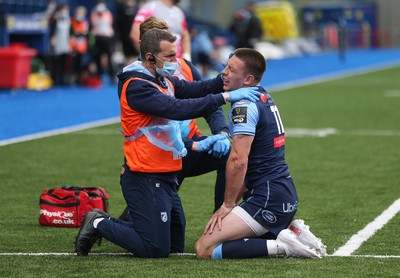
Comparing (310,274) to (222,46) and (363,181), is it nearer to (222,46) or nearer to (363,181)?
(363,181)

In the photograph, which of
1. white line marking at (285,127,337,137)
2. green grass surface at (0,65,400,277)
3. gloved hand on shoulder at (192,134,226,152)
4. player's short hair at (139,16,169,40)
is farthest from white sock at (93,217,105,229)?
white line marking at (285,127,337,137)

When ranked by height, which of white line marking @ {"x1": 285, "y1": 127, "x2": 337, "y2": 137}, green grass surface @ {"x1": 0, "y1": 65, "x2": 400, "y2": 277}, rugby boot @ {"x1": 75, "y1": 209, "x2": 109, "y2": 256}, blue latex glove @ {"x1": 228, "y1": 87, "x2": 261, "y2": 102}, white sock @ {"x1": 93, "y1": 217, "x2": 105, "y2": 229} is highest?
blue latex glove @ {"x1": 228, "y1": 87, "x2": 261, "y2": 102}

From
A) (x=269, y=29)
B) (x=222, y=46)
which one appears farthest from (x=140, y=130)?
(x=269, y=29)

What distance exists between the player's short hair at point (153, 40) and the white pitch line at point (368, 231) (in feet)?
6.34

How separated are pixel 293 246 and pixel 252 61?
132cm

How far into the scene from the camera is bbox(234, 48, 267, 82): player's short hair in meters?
7.41

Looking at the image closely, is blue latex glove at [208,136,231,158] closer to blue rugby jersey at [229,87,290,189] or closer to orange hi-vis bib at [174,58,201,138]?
blue rugby jersey at [229,87,290,189]

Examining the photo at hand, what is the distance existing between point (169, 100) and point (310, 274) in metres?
1.59

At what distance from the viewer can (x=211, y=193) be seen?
10.7 meters

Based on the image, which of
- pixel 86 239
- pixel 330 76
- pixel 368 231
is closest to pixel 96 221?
pixel 86 239

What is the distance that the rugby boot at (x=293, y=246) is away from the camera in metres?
7.29

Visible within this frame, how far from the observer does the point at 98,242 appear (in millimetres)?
7824

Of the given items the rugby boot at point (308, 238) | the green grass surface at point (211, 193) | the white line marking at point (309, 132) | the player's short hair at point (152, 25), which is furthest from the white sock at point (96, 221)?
the white line marking at point (309, 132)

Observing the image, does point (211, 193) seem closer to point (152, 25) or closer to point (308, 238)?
point (152, 25)
